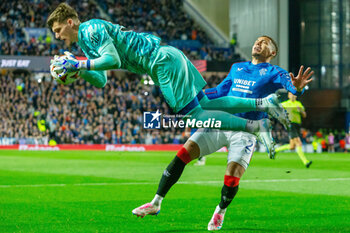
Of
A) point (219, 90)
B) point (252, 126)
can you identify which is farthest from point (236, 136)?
point (219, 90)

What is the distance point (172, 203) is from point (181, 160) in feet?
9.18

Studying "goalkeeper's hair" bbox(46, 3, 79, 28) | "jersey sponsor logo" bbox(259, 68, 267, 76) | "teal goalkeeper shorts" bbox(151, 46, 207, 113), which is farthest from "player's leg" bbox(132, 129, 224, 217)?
"goalkeeper's hair" bbox(46, 3, 79, 28)

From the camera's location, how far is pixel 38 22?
129 ft

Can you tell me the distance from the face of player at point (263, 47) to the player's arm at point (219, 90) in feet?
1.67

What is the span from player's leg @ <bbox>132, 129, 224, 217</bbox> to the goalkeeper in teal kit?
0.05 m

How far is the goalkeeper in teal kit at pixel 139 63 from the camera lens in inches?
243

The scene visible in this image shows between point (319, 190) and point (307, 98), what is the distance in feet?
108

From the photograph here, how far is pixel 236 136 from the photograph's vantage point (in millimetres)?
7258

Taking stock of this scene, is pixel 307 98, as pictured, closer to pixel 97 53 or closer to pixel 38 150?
pixel 38 150

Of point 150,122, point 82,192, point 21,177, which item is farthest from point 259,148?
point 150,122

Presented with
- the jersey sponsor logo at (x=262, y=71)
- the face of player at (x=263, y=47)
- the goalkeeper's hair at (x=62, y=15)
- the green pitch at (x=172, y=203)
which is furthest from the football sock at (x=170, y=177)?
the goalkeeper's hair at (x=62, y=15)

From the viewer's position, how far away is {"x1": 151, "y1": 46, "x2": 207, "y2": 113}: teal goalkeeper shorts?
655 cm

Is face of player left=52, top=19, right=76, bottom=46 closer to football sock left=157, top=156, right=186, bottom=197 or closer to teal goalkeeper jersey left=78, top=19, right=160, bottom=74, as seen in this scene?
teal goalkeeper jersey left=78, top=19, right=160, bottom=74

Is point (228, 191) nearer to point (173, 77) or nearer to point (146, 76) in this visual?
point (173, 77)
